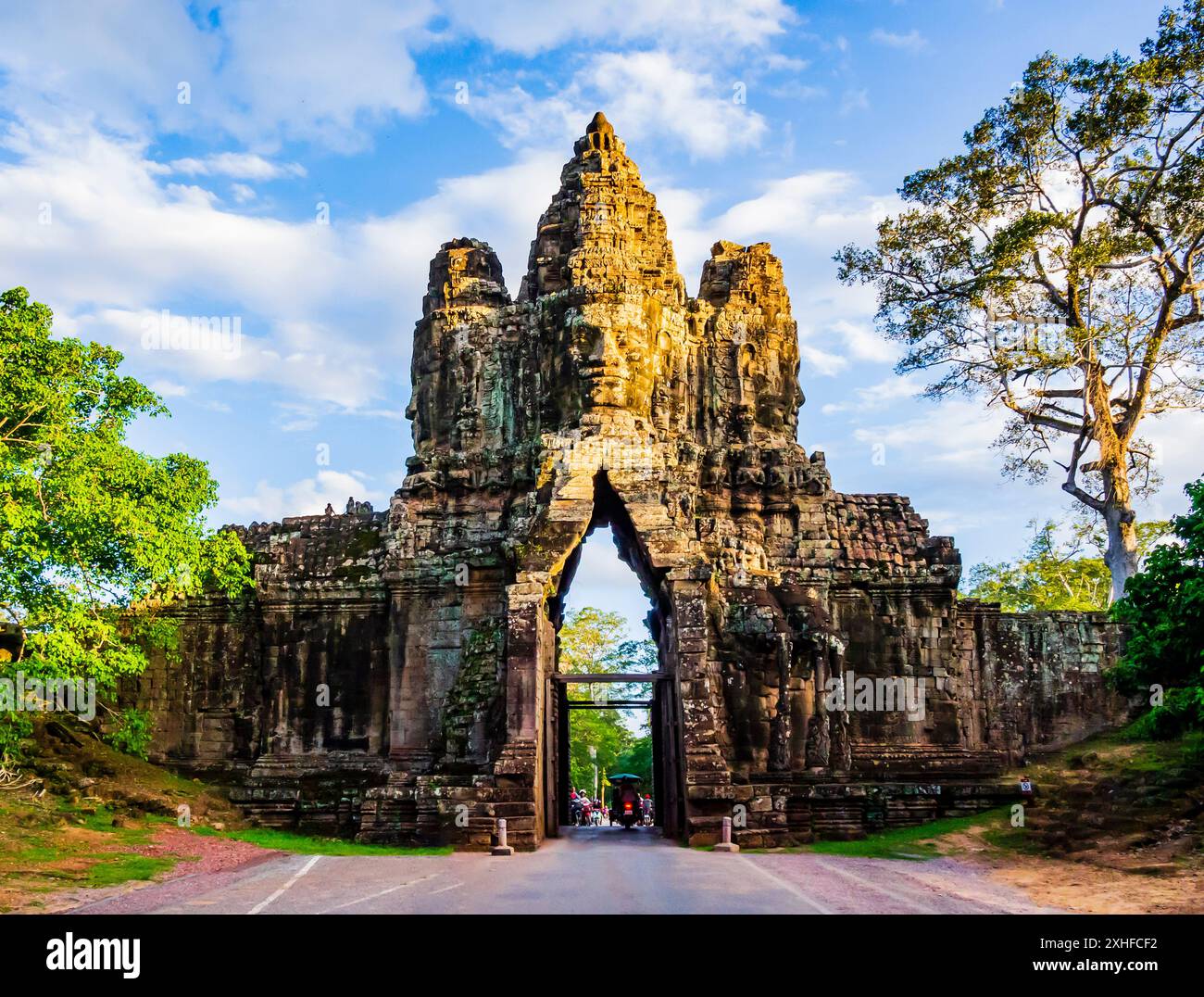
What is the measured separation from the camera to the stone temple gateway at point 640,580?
2106 cm

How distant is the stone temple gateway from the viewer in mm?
21062

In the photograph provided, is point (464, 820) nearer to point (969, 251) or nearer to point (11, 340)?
point (11, 340)

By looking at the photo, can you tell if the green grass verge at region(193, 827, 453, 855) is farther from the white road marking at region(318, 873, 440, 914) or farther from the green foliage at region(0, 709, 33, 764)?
the white road marking at region(318, 873, 440, 914)

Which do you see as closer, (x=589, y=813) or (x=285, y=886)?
(x=285, y=886)

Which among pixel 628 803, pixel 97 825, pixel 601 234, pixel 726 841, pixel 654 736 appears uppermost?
pixel 601 234

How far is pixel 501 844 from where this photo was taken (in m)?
17.4

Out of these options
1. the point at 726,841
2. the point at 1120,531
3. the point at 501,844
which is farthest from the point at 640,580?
the point at 1120,531

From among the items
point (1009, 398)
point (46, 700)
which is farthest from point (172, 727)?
point (1009, 398)

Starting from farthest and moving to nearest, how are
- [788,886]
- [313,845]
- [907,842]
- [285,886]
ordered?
[313,845] < [907,842] < [285,886] < [788,886]

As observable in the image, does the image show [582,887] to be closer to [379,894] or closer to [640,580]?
[379,894]

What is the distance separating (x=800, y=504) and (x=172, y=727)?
13972 mm

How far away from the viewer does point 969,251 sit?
94.3 ft

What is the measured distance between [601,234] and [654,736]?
1062 cm

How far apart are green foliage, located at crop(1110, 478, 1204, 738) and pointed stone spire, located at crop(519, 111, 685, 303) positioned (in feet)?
38.3
